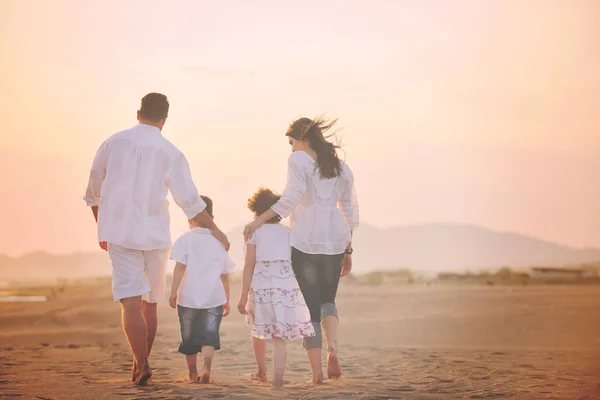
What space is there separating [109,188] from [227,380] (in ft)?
6.13

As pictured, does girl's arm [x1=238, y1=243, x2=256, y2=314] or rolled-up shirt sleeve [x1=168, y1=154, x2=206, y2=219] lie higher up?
rolled-up shirt sleeve [x1=168, y1=154, x2=206, y2=219]

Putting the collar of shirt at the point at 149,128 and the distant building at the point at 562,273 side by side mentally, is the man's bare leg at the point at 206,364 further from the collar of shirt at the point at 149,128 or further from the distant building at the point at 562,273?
the distant building at the point at 562,273

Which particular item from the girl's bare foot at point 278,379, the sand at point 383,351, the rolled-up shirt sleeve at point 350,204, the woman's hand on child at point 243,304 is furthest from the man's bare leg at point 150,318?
the rolled-up shirt sleeve at point 350,204

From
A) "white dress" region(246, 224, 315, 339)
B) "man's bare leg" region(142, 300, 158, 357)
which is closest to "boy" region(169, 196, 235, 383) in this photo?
"man's bare leg" region(142, 300, 158, 357)

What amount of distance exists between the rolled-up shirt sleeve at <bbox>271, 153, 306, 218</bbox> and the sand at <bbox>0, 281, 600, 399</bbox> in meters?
1.27

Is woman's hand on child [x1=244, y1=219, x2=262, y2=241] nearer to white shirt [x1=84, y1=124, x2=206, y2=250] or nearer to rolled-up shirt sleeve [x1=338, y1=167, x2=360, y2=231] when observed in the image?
white shirt [x1=84, y1=124, x2=206, y2=250]

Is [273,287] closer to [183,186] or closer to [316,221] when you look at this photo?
[316,221]

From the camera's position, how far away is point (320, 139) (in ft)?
23.2

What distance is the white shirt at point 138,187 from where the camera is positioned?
668cm

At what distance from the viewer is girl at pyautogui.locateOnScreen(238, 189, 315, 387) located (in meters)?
7.00

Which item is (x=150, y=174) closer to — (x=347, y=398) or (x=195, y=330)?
(x=195, y=330)

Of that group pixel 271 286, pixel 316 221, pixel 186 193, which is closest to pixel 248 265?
pixel 271 286

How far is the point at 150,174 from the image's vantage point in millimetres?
6781

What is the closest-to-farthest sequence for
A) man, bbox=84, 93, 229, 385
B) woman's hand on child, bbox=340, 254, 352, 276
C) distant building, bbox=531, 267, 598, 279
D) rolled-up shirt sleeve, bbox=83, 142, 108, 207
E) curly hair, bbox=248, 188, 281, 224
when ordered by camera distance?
1. man, bbox=84, 93, 229, 385
2. rolled-up shirt sleeve, bbox=83, 142, 108, 207
3. curly hair, bbox=248, 188, 281, 224
4. woman's hand on child, bbox=340, 254, 352, 276
5. distant building, bbox=531, 267, 598, 279
